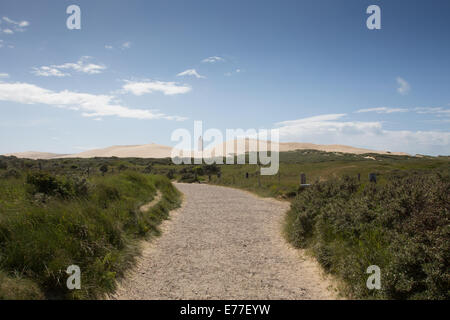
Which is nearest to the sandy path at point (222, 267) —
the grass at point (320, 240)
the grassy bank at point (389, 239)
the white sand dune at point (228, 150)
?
the grass at point (320, 240)

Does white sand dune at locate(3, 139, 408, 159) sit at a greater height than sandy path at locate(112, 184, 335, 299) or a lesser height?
greater

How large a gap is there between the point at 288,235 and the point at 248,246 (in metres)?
1.48

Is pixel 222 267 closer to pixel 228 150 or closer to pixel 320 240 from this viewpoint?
pixel 320 240

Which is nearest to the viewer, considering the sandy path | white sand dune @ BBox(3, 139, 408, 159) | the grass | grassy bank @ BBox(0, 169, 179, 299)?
the grass

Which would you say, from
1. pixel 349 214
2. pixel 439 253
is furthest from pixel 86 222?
pixel 439 253

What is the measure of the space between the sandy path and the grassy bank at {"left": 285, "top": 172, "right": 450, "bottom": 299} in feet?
2.08

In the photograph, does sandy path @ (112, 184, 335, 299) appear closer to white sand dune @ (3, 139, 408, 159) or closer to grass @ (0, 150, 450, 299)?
grass @ (0, 150, 450, 299)

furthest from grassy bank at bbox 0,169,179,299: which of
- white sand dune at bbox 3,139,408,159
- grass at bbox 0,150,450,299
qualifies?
white sand dune at bbox 3,139,408,159

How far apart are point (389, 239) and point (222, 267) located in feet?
11.9

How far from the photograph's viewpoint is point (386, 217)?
5.60m

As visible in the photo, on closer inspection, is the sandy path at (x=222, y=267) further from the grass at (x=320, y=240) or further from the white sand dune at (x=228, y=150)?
the white sand dune at (x=228, y=150)

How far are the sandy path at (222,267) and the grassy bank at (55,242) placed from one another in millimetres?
556

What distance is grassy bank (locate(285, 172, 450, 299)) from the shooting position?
403 centimetres

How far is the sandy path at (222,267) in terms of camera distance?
541cm
